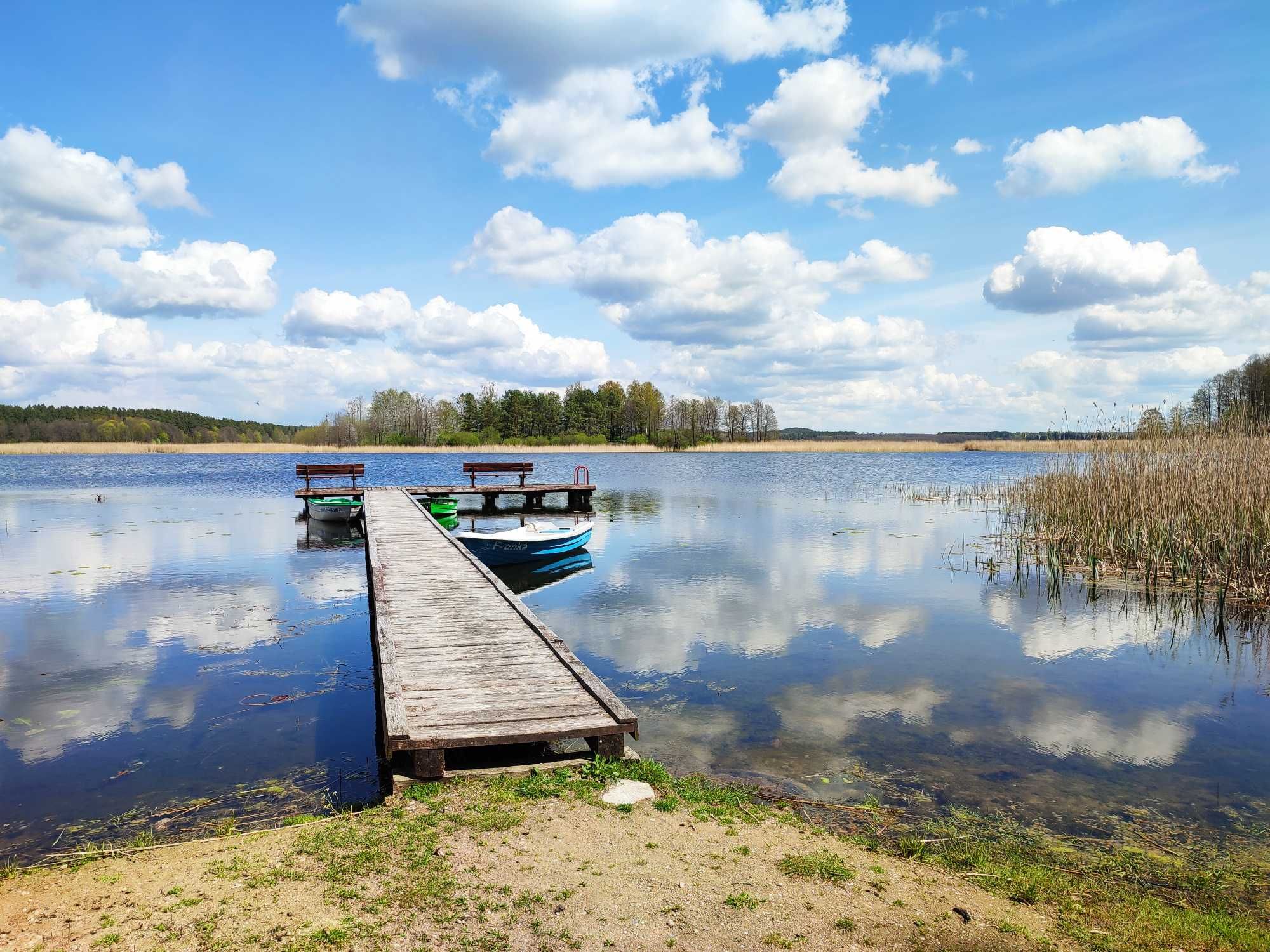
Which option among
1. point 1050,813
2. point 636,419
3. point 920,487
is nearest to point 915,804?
point 1050,813

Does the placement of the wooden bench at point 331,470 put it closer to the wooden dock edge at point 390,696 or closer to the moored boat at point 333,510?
the moored boat at point 333,510

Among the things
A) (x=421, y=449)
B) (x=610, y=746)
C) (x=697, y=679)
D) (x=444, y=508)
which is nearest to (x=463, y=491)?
(x=444, y=508)

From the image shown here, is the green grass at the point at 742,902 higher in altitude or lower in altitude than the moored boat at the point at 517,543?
lower

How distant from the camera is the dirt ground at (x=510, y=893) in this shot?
3752 mm

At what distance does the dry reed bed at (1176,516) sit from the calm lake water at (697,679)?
1526mm

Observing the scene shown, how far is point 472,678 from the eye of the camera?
691 cm

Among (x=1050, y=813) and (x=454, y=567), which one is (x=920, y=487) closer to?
(x=454, y=567)

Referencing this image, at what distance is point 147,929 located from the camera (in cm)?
377

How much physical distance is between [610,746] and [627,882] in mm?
1638

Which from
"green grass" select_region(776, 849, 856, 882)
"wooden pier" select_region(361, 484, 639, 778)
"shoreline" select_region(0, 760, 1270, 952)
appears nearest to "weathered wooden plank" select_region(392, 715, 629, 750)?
"wooden pier" select_region(361, 484, 639, 778)

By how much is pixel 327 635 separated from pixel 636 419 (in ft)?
283

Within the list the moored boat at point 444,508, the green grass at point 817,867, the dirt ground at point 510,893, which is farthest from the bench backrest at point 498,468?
the green grass at point 817,867

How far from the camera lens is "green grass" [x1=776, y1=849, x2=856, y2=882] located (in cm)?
443

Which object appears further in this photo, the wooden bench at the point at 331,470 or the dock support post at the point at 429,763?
the wooden bench at the point at 331,470
